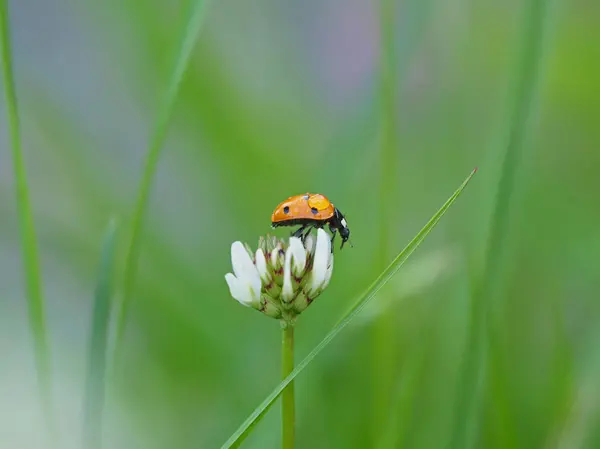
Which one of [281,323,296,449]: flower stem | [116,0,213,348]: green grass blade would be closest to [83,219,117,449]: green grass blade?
[116,0,213,348]: green grass blade

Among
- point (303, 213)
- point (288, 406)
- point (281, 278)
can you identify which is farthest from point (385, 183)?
point (288, 406)

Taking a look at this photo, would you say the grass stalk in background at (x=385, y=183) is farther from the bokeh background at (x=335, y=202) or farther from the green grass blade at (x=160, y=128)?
the green grass blade at (x=160, y=128)

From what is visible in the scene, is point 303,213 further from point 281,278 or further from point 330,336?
point 330,336

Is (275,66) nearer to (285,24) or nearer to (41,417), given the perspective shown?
(285,24)

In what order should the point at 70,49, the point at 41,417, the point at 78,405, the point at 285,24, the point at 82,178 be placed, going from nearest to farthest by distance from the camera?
the point at 41,417 < the point at 78,405 < the point at 82,178 < the point at 70,49 < the point at 285,24

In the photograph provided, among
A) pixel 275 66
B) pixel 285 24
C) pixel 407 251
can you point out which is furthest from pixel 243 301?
pixel 285 24

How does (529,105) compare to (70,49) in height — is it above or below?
below
